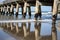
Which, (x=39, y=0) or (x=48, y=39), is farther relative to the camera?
(x=39, y=0)

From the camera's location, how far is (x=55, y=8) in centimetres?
1741

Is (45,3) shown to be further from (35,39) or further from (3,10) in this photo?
(3,10)

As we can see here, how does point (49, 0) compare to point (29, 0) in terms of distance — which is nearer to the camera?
point (49, 0)

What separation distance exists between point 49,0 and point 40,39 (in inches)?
520

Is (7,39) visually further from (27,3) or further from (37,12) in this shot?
(27,3)

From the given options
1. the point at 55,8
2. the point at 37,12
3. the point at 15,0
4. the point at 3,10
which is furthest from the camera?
the point at 3,10

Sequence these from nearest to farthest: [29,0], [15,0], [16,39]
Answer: [16,39] < [29,0] < [15,0]

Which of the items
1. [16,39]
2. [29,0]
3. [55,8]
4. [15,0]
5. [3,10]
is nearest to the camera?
[16,39]

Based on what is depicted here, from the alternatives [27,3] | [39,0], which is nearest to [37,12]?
[39,0]

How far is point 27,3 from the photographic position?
27719 millimetres

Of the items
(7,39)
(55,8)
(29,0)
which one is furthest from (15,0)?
(7,39)

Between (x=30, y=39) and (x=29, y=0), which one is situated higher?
(x=29, y=0)

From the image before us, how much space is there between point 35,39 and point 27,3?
18.3 meters

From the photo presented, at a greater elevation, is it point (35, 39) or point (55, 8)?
point (55, 8)
